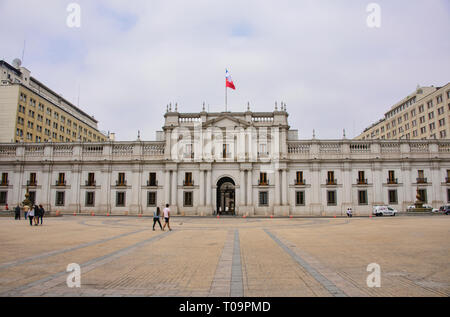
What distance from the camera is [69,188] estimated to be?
156 ft

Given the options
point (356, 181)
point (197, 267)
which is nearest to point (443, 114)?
point (356, 181)

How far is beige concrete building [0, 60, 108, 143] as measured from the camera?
58.2 meters

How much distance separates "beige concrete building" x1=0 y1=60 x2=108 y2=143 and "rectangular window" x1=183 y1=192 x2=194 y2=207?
21.9m

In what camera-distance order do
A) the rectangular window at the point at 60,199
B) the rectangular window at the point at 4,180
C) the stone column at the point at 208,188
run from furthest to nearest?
the rectangular window at the point at 4,180 < the rectangular window at the point at 60,199 < the stone column at the point at 208,188

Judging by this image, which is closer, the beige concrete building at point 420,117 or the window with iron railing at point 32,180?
the window with iron railing at point 32,180

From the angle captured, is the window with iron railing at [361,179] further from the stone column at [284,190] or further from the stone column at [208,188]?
the stone column at [208,188]

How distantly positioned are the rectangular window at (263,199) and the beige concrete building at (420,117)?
31984 millimetres

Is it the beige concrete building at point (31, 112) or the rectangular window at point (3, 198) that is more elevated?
the beige concrete building at point (31, 112)

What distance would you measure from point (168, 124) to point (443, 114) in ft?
177

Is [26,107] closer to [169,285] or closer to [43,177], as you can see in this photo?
[43,177]

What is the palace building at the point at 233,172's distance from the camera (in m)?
45.1

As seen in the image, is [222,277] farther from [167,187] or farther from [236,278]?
[167,187]

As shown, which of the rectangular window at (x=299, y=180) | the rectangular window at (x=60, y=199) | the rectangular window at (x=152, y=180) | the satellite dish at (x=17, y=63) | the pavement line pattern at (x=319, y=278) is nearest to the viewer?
the pavement line pattern at (x=319, y=278)

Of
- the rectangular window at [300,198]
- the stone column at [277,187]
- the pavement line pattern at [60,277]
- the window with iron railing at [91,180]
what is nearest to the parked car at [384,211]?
the rectangular window at [300,198]
